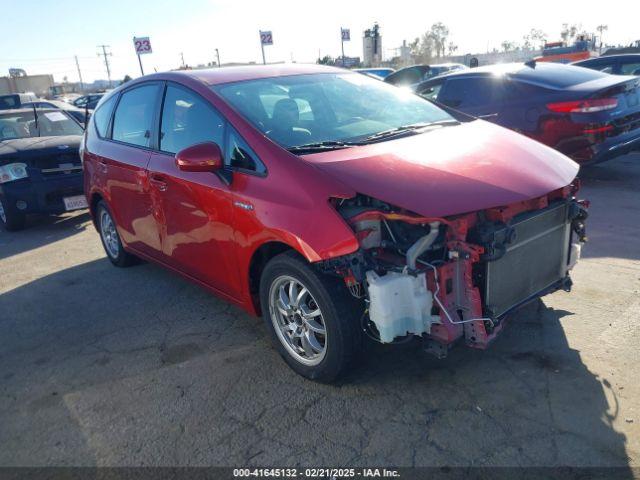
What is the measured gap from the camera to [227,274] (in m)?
3.52

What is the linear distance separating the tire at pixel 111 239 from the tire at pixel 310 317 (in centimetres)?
270

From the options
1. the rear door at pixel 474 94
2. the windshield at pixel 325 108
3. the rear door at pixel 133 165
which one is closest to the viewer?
the windshield at pixel 325 108

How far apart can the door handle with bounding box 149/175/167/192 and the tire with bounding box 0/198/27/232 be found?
4445 millimetres

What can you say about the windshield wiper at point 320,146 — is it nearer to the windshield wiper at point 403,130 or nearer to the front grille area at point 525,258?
the windshield wiper at point 403,130

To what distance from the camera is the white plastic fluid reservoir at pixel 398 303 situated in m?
2.58

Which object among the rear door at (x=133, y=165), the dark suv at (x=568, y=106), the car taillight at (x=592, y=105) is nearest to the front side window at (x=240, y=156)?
the rear door at (x=133, y=165)

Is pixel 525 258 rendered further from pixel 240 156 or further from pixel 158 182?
pixel 158 182

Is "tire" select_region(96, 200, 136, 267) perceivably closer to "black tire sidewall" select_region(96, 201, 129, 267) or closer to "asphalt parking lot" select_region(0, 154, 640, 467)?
"black tire sidewall" select_region(96, 201, 129, 267)

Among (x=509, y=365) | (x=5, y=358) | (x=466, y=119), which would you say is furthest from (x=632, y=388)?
(x=5, y=358)

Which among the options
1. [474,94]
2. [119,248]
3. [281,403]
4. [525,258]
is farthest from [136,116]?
[474,94]

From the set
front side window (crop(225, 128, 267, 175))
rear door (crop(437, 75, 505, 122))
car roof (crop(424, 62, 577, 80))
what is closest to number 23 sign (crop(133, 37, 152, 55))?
rear door (crop(437, 75, 505, 122))

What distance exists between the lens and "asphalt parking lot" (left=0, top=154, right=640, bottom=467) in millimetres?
2551

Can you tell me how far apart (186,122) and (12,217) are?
16.4ft

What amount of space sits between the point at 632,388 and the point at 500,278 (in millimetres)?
907
